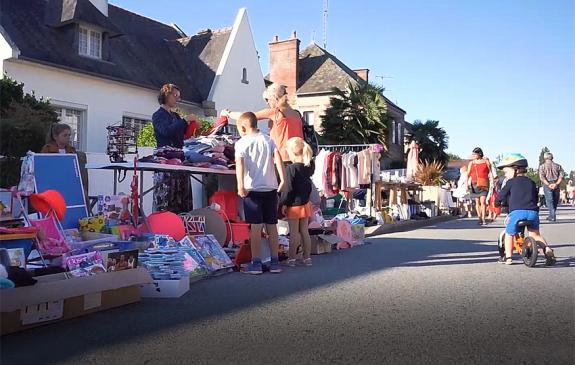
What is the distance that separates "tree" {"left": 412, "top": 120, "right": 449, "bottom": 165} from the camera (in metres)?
48.6

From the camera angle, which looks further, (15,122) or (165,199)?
(15,122)

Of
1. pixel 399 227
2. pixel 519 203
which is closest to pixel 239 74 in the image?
pixel 399 227

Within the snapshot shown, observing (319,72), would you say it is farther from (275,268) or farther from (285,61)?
(275,268)

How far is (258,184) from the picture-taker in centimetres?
644

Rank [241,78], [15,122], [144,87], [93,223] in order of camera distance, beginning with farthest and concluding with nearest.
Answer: [241,78] < [144,87] < [15,122] < [93,223]

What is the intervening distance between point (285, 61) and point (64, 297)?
1457 inches

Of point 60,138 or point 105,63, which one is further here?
point 105,63

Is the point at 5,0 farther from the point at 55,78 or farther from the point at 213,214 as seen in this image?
the point at 213,214

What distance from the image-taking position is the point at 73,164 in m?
7.05

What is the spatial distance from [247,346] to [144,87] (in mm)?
19804

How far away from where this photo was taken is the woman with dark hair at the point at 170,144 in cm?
765

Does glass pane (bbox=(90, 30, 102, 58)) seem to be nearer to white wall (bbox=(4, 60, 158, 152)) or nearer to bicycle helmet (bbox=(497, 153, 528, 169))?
white wall (bbox=(4, 60, 158, 152))

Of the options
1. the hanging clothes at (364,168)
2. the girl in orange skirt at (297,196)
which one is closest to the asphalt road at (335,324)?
the girl in orange skirt at (297,196)

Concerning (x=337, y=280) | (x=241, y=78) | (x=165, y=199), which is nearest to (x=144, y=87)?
(x=241, y=78)
